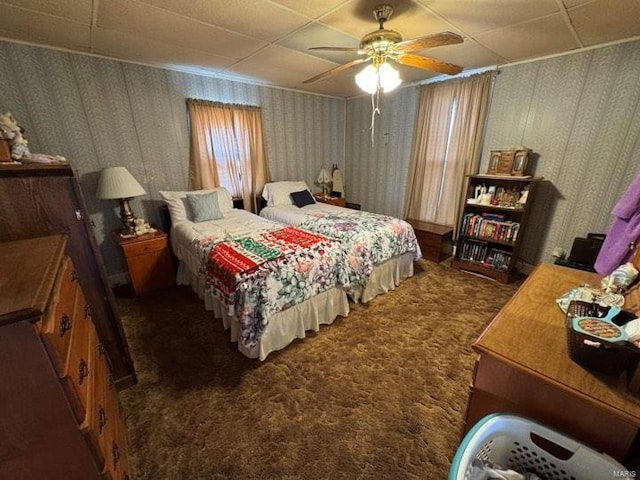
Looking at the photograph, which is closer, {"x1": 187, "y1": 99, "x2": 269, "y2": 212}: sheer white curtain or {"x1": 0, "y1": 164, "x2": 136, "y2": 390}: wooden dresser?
{"x1": 0, "y1": 164, "x2": 136, "y2": 390}: wooden dresser

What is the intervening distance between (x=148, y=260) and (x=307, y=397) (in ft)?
7.23

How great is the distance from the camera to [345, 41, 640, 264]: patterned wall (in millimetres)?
2430

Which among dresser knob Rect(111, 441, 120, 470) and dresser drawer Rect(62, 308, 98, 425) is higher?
dresser drawer Rect(62, 308, 98, 425)

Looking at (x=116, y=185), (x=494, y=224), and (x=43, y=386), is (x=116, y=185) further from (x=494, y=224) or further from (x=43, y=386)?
(x=494, y=224)

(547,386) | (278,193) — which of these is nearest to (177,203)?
(278,193)

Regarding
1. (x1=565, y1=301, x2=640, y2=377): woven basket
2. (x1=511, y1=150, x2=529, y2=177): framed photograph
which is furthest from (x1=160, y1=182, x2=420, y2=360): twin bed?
(x1=565, y1=301, x2=640, y2=377): woven basket

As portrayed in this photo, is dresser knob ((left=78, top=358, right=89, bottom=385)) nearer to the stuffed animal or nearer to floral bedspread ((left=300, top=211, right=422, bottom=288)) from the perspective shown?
the stuffed animal

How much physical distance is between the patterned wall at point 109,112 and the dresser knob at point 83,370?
251cm

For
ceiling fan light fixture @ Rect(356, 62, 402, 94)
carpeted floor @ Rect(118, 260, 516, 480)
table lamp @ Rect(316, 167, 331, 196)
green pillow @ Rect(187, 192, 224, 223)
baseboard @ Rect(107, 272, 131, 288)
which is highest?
ceiling fan light fixture @ Rect(356, 62, 402, 94)

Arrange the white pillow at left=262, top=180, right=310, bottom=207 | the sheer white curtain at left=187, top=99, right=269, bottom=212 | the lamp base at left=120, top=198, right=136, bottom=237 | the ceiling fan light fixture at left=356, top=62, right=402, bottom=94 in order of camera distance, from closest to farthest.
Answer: the ceiling fan light fixture at left=356, top=62, right=402, bottom=94, the lamp base at left=120, top=198, right=136, bottom=237, the sheer white curtain at left=187, top=99, right=269, bottom=212, the white pillow at left=262, top=180, right=310, bottom=207

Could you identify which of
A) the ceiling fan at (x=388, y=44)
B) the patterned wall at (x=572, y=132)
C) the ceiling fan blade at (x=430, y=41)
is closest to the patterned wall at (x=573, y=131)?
the patterned wall at (x=572, y=132)

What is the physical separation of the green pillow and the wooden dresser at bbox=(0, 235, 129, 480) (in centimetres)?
208

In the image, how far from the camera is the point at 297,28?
2.08 metres

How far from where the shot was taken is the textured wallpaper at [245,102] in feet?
7.90
